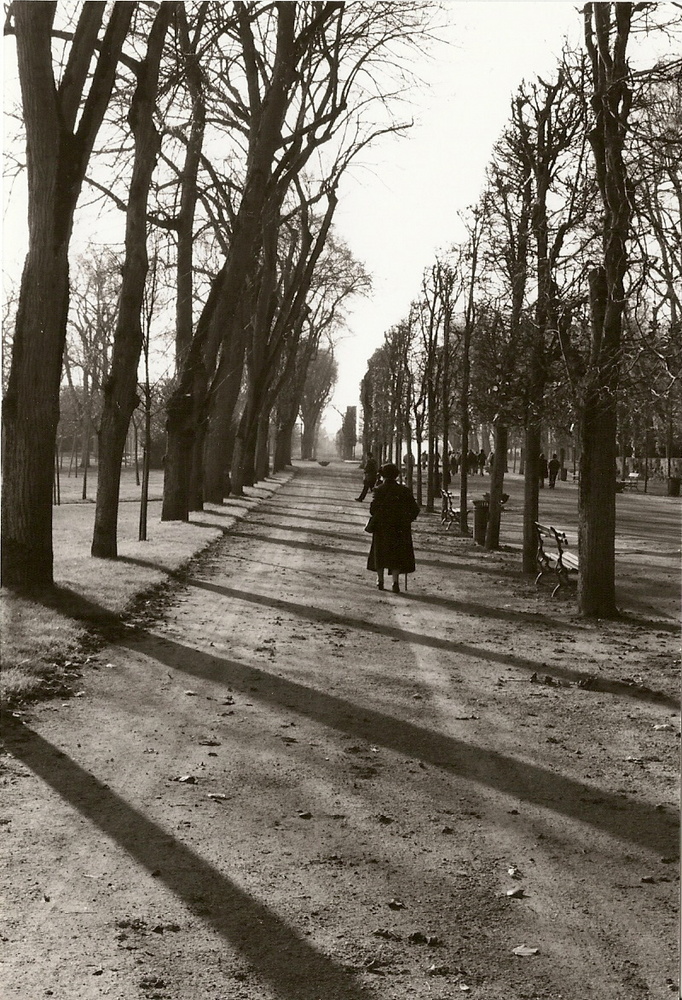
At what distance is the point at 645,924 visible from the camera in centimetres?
450

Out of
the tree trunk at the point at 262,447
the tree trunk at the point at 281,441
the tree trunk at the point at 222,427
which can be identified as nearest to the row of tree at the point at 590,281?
the tree trunk at the point at 222,427

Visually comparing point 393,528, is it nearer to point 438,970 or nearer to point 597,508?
point 597,508

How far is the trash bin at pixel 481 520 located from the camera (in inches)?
912

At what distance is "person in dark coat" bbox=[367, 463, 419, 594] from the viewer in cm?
1530

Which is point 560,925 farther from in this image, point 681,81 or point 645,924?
point 681,81

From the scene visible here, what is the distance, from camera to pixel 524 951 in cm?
420

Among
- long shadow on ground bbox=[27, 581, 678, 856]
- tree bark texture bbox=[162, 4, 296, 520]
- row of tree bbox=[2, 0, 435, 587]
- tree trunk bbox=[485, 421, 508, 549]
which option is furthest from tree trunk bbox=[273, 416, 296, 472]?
long shadow on ground bbox=[27, 581, 678, 856]

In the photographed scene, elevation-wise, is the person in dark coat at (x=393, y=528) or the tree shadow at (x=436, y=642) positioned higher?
the person in dark coat at (x=393, y=528)

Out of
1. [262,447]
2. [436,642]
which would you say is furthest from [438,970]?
[262,447]

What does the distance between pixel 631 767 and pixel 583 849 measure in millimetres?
1601

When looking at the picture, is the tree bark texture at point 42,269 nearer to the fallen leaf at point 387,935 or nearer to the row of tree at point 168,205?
the row of tree at point 168,205

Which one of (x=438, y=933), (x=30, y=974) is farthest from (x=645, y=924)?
(x=30, y=974)

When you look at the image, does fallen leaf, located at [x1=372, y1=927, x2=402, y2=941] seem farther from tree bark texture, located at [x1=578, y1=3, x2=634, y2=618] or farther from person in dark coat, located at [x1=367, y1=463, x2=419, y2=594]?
person in dark coat, located at [x1=367, y1=463, x2=419, y2=594]

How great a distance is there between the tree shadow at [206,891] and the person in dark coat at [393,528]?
8.91 m
